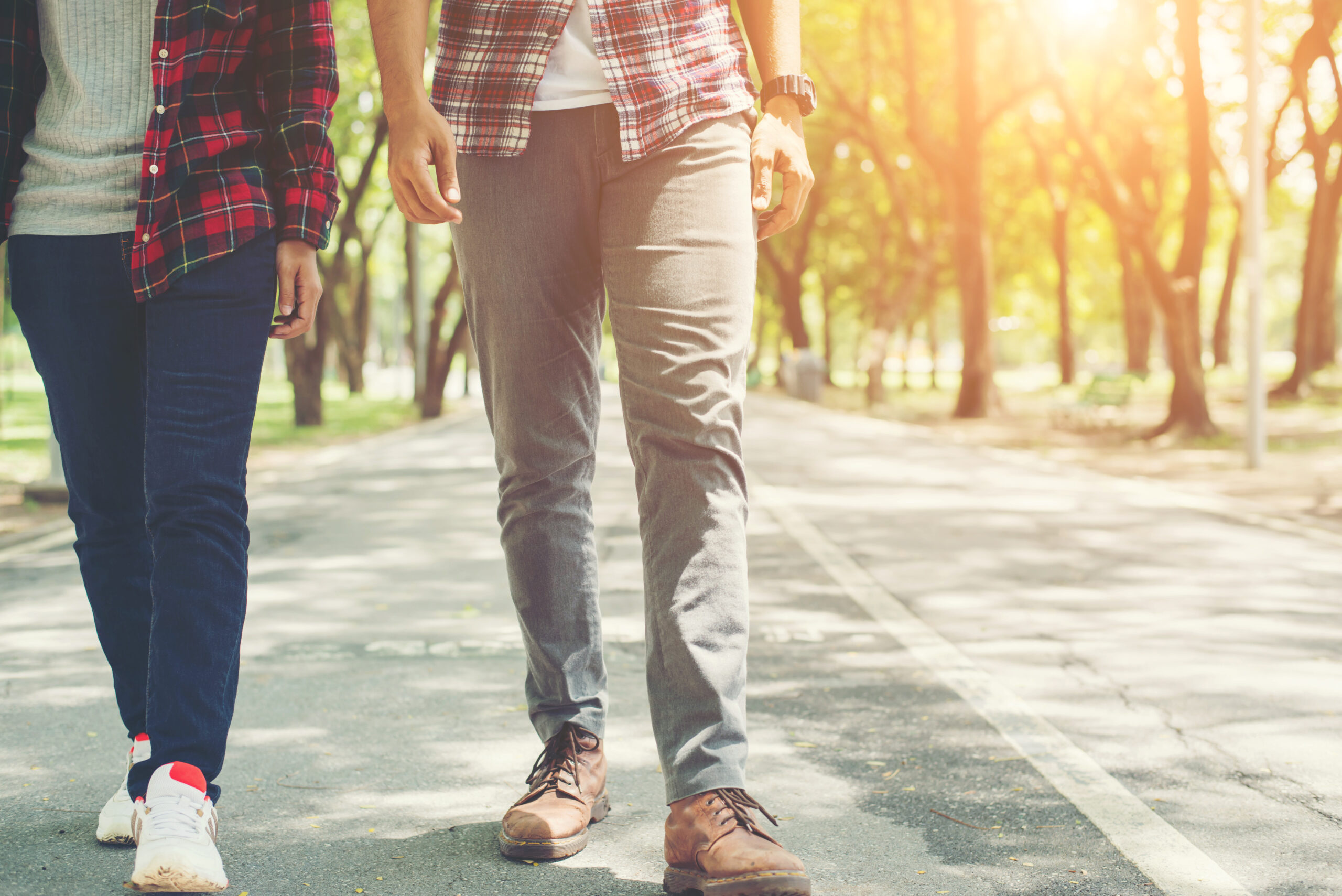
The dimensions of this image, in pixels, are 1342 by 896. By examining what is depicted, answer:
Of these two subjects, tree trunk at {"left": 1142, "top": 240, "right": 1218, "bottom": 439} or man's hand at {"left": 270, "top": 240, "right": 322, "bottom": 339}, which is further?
tree trunk at {"left": 1142, "top": 240, "right": 1218, "bottom": 439}

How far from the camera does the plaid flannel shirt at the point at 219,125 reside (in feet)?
7.57

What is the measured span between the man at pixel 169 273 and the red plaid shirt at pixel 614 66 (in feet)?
0.83

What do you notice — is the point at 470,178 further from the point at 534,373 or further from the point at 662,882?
the point at 662,882

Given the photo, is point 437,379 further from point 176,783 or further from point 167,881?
point 167,881

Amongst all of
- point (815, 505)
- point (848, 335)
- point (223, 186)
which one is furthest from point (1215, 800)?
point (848, 335)

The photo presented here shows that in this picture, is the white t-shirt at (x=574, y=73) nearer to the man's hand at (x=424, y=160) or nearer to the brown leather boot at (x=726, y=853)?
the man's hand at (x=424, y=160)

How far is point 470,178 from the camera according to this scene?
257cm

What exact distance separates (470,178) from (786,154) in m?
0.60

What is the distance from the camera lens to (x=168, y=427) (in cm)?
227

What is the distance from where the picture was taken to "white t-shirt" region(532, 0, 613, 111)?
8.20ft

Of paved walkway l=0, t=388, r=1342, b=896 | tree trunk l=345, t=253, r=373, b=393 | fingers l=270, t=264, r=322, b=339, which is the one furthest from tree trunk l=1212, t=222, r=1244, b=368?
fingers l=270, t=264, r=322, b=339

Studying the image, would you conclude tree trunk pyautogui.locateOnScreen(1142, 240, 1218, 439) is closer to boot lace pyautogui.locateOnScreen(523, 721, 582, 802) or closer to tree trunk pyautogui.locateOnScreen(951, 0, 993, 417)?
tree trunk pyautogui.locateOnScreen(951, 0, 993, 417)

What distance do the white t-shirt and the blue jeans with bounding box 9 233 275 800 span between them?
0.57 m

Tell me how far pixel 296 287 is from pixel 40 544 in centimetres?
601
